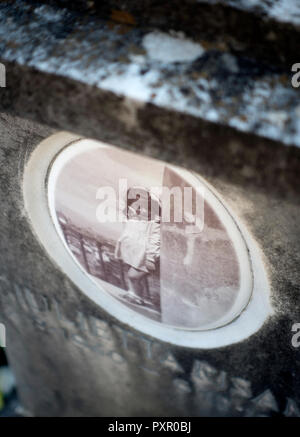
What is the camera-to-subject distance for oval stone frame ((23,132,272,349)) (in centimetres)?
95

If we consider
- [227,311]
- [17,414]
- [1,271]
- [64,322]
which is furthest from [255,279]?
[17,414]

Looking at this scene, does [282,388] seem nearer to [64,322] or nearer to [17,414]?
[64,322]

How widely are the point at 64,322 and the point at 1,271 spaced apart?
316 millimetres

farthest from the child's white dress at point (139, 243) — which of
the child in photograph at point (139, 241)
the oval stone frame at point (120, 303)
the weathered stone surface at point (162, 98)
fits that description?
the weathered stone surface at point (162, 98)

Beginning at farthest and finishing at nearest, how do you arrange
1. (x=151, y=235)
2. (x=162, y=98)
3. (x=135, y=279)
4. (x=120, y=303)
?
(x=120, y=303) → (x=135, y=279) → (x=151, y=235) → (x=162, y=98)

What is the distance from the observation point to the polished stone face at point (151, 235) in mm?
941

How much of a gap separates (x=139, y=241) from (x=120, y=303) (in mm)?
360

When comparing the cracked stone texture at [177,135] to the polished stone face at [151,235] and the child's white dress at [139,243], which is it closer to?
the polished stone face at [151,235]

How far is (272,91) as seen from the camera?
0.56 metres

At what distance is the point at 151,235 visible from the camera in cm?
108

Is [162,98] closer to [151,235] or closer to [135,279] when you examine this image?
[151,235]

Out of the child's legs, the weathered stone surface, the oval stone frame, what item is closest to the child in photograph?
the child's legs

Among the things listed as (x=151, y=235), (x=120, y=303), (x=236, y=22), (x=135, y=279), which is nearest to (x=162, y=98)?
→ (x=236, y=22)

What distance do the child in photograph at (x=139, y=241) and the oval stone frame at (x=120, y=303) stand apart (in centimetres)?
13
